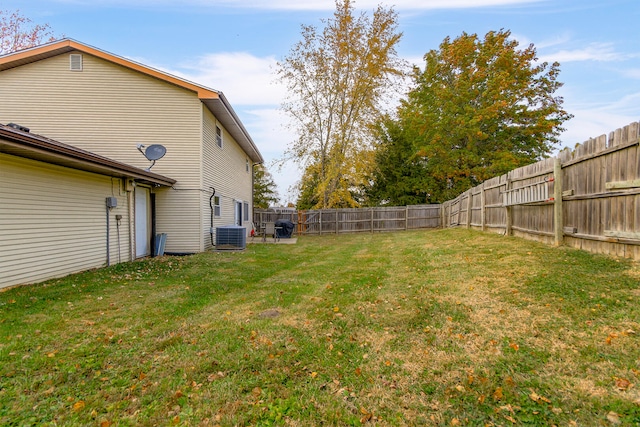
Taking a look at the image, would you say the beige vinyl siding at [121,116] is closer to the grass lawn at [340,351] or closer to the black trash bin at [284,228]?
the grass lawn at [340,351]

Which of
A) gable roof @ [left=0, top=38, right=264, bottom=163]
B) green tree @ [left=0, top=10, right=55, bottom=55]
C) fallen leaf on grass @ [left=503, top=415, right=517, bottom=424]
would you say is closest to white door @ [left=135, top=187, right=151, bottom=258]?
gable roof @ [left=0, top=38, right=264, bottom=163]

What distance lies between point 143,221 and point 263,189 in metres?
23.0

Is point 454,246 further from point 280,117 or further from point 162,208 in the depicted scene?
point 280,117

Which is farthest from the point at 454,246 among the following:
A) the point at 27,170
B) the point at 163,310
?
the point at 27,170

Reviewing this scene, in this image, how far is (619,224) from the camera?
4.75 metres

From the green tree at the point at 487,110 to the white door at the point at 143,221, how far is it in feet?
57.0

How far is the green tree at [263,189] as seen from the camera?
31.5 metres

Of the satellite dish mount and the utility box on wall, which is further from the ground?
the satellite dish mount

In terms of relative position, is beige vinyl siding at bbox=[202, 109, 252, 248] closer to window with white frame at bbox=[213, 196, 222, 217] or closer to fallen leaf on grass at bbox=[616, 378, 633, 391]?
window with white frame at bbox=[213, 196, 222, 217]

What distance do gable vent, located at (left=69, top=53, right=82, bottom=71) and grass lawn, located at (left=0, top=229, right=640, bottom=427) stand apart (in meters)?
7.82

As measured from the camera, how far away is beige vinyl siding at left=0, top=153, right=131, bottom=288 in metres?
5.72

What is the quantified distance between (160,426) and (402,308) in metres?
3.16

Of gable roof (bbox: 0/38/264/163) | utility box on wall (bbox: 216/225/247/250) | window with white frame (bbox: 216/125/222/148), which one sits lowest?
utility box on wall (bbox: 216/225/247/250)

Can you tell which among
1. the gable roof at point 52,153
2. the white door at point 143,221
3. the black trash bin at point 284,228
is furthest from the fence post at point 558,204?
the black trash bin at point 284,228
